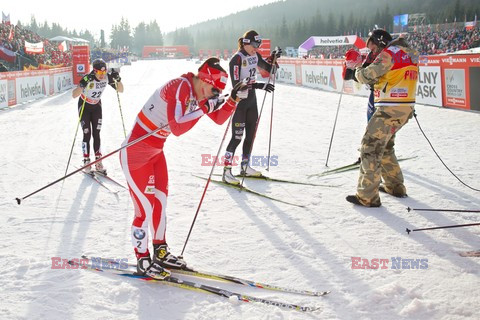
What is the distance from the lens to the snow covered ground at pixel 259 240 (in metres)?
3.07

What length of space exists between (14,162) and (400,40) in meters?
6.61

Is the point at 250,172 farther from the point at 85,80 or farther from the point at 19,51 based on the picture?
the point at 19,51

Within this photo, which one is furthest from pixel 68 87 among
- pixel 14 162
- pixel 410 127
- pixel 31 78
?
pixel 410 127

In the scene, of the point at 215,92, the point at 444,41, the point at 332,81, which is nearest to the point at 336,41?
the point at 444,41

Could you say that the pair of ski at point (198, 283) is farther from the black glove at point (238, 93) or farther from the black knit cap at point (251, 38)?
the black knit cap at point (251, 38)

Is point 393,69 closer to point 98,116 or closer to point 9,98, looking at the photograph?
point 98,116

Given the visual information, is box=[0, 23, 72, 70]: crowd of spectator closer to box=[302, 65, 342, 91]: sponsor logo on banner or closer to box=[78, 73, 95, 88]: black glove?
box=[302, 65, 342, 91]: sponsor logo on banner

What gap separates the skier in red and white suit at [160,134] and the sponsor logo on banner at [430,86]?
11.7 metres

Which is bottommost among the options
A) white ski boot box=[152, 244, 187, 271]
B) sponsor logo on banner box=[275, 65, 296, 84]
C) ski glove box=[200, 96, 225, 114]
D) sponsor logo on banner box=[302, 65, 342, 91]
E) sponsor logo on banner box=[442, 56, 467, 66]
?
white ski boot box=[152, 244, 187, 271]

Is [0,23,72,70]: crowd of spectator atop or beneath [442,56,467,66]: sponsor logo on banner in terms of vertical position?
atop

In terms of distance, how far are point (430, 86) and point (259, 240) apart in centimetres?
1153

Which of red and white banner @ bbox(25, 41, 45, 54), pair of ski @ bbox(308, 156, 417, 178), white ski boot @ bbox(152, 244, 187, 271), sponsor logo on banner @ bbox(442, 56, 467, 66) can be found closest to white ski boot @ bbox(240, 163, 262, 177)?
pair of ski @ bbox(308, 156, 417, 178)

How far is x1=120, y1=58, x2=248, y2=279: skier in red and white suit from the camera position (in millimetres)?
3143

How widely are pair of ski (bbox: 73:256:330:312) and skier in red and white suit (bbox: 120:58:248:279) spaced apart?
0.08m
